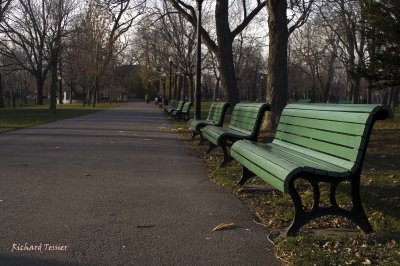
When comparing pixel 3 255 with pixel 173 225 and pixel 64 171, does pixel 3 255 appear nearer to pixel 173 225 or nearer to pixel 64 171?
pixel 173 225

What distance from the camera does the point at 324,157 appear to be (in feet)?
18.2

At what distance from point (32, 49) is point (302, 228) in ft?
179

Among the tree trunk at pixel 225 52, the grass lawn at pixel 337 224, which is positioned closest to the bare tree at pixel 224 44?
the tree trunk at pixel 225 52

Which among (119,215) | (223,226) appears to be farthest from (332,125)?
(119,215)

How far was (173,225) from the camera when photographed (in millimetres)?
5312

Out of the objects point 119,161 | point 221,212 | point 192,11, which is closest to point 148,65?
point 192,11

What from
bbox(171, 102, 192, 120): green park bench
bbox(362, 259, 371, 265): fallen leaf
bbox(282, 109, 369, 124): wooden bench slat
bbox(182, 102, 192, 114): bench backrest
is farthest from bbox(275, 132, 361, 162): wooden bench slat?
bbox(171, 102, 192, 120): green park bench

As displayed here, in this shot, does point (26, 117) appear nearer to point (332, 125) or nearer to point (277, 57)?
point (277, 57)

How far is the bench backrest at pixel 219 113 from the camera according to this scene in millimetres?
11820

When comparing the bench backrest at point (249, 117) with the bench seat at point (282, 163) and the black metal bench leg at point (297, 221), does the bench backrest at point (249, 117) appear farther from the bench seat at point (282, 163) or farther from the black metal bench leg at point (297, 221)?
the black metal bench leg at point (297, 221)

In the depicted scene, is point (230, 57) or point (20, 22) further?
point (20, 22)

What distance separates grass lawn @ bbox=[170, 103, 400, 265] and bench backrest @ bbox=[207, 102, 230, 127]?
10.3 ft

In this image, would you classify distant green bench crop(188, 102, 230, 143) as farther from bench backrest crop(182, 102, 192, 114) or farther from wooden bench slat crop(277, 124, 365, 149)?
bench backrest crop(182, 102, 192, 114)

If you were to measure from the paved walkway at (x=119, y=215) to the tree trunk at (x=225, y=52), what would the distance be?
12153mm
